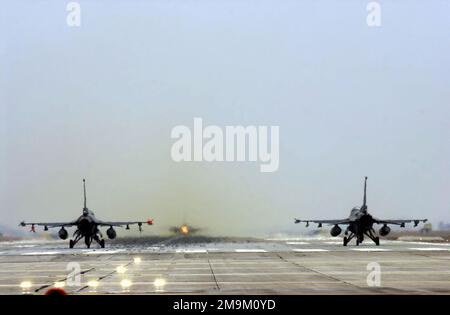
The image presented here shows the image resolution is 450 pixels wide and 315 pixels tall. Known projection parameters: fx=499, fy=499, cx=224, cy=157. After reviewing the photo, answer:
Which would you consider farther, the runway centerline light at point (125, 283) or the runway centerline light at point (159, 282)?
the runway centerline light at point (159, 282)

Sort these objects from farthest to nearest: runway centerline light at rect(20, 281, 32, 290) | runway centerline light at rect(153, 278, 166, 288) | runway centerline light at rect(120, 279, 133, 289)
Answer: runway centerline light at rect(20, 281, 32, 290)
runway centerline light at rect(153, 278, 166, 288)
runway centerline light at rect(120, 279, 133, 289)

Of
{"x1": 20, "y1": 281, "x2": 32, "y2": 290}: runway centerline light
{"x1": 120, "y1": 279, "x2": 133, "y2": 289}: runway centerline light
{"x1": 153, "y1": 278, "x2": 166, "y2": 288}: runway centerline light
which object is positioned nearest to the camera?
{"x1": 120, "y1": 279, "x2": 133, "y2": 289}: runway centerline light

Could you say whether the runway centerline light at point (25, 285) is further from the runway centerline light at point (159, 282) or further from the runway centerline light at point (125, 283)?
the runway centerline light at point (159, 282)

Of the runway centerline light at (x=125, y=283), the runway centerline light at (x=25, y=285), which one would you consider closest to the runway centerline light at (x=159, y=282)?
the runway centerline light at (x=125, y=283)

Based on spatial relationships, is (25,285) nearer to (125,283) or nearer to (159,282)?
(125,283)

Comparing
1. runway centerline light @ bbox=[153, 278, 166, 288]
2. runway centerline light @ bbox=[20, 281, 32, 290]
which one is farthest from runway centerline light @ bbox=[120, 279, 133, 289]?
runway centerline light @ bbox=[20, 281, 32, 290]

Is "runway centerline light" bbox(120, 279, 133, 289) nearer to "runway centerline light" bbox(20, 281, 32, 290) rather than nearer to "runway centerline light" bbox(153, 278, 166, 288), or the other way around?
"runway centerline light" bbox(153, 278, 166, 288)

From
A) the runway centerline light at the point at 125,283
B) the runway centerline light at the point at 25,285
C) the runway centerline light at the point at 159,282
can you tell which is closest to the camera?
the runway centerline light at the point at 125,283

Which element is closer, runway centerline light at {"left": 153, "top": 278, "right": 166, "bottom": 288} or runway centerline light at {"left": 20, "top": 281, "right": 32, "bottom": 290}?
runway centerline light at {"left": 153, "top": 278, "right": 166, "bottom": 288}

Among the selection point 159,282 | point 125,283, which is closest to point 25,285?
point 125,283
